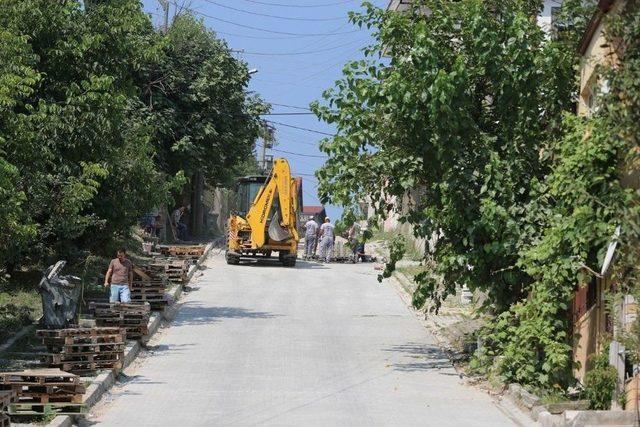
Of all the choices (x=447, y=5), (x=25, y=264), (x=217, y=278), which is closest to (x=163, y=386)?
(x=447, y=5)

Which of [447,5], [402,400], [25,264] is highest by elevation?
[447,5]

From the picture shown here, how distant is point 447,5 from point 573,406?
8439 millimetres

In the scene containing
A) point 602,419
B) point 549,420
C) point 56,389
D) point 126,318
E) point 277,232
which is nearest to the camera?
point 602,419

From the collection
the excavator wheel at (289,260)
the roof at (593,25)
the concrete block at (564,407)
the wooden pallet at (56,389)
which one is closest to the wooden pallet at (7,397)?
the wooden pallet at (56,389)

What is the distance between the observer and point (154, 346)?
2147cm

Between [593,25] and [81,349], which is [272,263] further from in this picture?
[593,25]

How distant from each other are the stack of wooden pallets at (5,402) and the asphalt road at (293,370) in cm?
146

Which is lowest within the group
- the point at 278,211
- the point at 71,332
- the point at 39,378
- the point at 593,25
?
the point at 39,378

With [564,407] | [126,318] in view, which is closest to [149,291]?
[126,318]

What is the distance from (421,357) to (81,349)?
7.04m

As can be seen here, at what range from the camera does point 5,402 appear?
1220 cm

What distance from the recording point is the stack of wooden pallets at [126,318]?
68.5 feet

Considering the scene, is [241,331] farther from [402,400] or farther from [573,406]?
[573,406]

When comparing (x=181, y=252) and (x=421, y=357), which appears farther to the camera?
(x=181, y=252)
